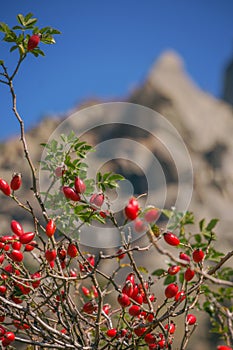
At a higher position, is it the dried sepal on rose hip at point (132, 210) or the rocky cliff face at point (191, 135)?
the rocky cliff face at point (191, 135)

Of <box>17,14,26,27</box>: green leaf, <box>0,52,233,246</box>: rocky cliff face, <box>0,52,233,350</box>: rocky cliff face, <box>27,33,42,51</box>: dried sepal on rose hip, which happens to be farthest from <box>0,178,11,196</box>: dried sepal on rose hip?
<box>0,52,233,246</box>: rocky cliff face

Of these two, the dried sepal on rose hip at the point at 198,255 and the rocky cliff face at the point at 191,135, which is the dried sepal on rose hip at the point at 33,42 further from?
the rocky cliff face at the point at 191,135

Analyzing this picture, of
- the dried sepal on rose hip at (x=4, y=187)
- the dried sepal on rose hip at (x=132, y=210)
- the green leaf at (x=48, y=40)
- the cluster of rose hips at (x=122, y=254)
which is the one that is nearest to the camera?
the dried sepal on rose hip at (x=132, y=210)

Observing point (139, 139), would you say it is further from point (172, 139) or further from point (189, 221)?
point (189, 221)

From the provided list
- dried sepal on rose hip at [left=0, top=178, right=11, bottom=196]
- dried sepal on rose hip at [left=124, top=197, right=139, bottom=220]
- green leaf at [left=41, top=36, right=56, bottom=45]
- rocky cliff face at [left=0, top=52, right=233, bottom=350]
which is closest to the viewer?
dried sepal on rose hip at [left=124, top=197, right=139, bottom=220]

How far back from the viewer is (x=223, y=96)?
73.9 feet

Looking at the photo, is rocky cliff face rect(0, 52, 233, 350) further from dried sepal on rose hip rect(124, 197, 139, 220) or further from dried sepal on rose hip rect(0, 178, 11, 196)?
dried sepal on rose hip rect(124, 197, 139, 220)

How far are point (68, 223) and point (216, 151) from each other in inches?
457

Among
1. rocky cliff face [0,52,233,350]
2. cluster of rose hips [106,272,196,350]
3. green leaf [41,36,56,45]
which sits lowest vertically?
cluster of rose hips [106,272,196,350]

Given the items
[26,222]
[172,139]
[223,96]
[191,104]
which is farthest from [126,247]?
[223,96]

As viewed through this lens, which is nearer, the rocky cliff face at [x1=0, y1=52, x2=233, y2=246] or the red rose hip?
the red rose hip

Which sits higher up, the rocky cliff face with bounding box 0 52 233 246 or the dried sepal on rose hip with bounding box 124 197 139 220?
the rocky cliff face with bounding box 0 52 233 246

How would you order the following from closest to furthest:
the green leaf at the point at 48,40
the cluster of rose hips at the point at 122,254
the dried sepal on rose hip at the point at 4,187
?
the cluster of rose hips at the point at 122,254 → the dried sepal on rose hip at the point at 4,187 → the green leaf at the point at 48,40


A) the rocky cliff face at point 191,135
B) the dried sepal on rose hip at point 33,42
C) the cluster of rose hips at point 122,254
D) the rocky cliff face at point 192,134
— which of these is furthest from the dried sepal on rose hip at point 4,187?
the rocky cliff face at point 192,134
